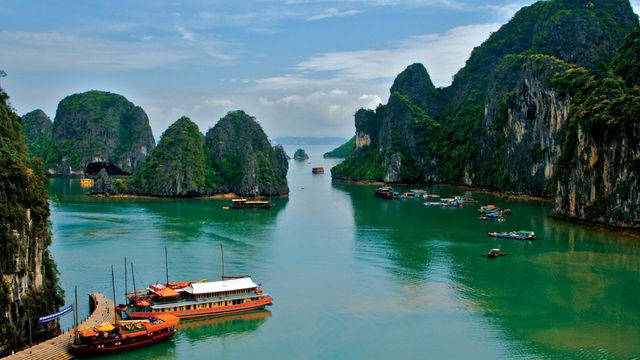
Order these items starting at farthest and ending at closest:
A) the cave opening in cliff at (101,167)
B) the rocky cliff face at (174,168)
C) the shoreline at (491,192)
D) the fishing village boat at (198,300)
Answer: the cave opening in cliff at (101,167) < the rocky cliff face at (174,168) < the shoreline at (491,192) < the fishing village boat at (198,300)

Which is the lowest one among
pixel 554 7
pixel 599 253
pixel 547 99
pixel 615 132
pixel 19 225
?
pixel 599 253

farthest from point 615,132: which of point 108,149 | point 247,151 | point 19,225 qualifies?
point 108,149

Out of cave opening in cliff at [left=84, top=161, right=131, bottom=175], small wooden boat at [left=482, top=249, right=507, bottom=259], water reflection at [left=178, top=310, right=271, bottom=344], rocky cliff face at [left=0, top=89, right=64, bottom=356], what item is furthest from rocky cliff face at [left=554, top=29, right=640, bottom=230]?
cave opening in cliff at [left=84, top=161, right=131, bottom=175]

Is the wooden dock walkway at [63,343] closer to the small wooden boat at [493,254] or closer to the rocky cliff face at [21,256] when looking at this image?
the rocky cliff face at [21,256]

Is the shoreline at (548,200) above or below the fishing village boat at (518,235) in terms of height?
above

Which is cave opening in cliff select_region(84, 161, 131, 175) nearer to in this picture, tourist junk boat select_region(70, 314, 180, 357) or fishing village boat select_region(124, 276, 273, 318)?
fishing village boat select_region(124, 276, 273, 318)

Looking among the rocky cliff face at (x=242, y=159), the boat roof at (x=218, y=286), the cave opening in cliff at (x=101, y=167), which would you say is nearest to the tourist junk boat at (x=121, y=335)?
the boat roof at (x=218, y=286)

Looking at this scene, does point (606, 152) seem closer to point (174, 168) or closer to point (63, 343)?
point (63, 343)

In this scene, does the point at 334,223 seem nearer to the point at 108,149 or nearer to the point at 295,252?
the point at 295,252
